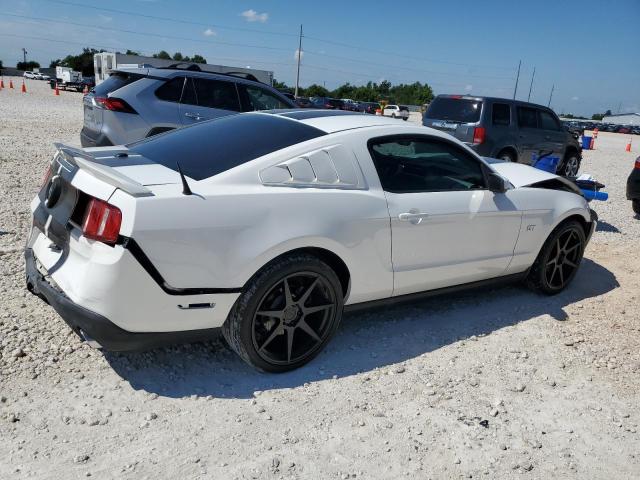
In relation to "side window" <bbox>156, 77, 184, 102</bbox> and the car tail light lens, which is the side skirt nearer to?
"side window" <bbox>156, 77, 184, 102</bbox>

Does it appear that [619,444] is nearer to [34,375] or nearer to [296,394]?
[296,394]

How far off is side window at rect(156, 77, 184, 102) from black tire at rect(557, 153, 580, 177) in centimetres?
889

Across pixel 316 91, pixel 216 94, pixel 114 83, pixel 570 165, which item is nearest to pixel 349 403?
pixel 216 94

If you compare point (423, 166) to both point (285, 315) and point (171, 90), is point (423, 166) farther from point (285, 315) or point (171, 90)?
point (171, 90)

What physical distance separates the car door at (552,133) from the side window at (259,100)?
20.1 feet

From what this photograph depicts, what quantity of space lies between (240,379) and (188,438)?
0.60 m

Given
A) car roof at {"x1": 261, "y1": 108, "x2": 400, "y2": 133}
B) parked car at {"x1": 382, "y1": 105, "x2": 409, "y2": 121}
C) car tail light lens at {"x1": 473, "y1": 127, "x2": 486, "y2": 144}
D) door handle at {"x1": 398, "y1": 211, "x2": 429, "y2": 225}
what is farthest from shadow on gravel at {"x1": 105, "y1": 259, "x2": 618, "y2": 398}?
parked car at {"x1": 382, "y1": 105, "x2": 409, "y2": 121}

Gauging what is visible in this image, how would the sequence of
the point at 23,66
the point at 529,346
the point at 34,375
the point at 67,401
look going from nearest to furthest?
the point at 67,401 → the point at 34,375 → the point at 529,346 → the point at 23,66

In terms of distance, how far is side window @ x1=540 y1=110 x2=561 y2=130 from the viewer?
11.9 meters

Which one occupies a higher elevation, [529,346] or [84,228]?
[84,228]

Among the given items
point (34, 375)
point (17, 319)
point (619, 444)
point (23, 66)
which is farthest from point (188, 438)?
point (23, 66)

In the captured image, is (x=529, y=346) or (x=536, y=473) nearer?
(x=536, y=473)

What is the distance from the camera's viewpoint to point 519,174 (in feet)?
15.9

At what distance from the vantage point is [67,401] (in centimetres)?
287
